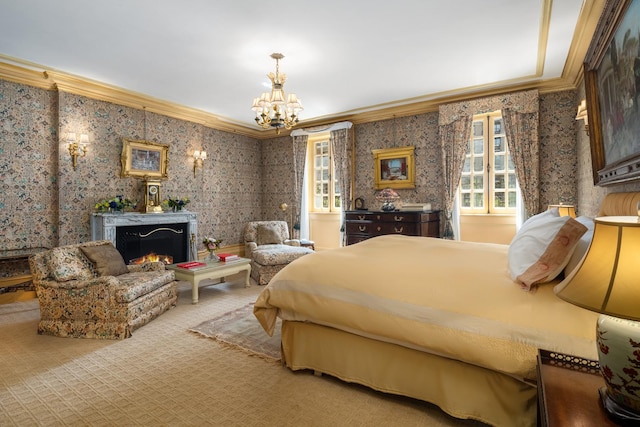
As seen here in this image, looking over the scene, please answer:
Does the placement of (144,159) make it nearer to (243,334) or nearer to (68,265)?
(68,265)

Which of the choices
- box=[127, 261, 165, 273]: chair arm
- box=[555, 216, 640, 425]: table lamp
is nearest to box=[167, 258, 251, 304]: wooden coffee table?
box=[127, 261, 165, 273]: chair arm

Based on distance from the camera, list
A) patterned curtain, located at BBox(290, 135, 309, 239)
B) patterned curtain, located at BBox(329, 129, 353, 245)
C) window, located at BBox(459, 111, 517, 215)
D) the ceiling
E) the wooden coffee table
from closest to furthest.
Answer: the ceiling
the wooden coffee table
window, located at BBox(459, 111, 517, 215)
patterned curtain, located at BBox(329, 129, 353, 245)
patterned curtain, located at BBox(290, 135, 309, 239)

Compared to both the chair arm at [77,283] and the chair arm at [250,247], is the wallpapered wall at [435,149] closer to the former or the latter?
the chair arm at [250,247]

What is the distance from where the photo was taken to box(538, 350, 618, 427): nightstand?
942 millimetres

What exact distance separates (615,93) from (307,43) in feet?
9.20

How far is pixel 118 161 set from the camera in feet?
17.3

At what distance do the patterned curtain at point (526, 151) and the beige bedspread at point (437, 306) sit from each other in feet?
8.97

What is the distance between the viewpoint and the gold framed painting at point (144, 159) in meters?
5.28

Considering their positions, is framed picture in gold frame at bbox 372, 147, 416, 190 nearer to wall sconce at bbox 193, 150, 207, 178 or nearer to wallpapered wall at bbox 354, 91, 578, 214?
wallpapered wall at bbox 354, 91, 578, 214

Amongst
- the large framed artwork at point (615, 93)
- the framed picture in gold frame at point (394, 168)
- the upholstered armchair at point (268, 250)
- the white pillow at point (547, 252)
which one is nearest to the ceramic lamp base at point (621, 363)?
the white pillow at point (547, 252)

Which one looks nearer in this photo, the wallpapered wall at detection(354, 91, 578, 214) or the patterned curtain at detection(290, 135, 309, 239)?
the wallpapered wall at detection(354, 91, 578, 214)

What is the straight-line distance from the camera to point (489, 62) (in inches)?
162

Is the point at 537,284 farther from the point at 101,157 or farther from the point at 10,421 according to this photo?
the point at 101,157

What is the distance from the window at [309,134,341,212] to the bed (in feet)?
15.0
